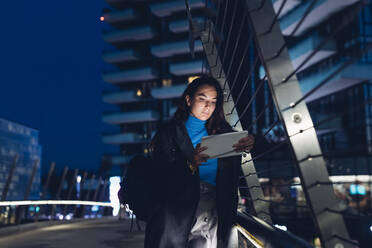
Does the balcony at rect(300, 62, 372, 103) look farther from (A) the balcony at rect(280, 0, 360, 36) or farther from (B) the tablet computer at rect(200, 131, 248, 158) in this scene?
(B) the tablet computer at rect(200, 131, 248, 158)

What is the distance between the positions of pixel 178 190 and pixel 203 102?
595 mm

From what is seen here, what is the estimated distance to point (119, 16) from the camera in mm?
45812

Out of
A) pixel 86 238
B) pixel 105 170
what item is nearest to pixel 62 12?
pixel 105 170

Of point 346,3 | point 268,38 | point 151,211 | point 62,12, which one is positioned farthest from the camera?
point 62,12

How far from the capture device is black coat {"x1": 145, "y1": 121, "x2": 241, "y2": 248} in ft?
7.40

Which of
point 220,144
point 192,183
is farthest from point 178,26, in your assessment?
point 220,144

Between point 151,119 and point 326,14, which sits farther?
point 151,119

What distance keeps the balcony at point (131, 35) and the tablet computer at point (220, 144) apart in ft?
144

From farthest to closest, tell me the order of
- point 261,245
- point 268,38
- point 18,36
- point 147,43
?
point 18,36
point 147,43
point 261,245
point 268,38

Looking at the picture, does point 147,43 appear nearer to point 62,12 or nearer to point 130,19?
point 130,19

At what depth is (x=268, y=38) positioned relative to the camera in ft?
5.22

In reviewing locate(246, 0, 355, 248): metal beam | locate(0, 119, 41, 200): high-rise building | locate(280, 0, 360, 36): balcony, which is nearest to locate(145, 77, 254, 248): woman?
locate(246, 0, 355, 248): metal beam

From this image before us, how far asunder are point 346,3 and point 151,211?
26904mm

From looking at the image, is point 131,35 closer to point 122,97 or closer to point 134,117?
point 122,97
